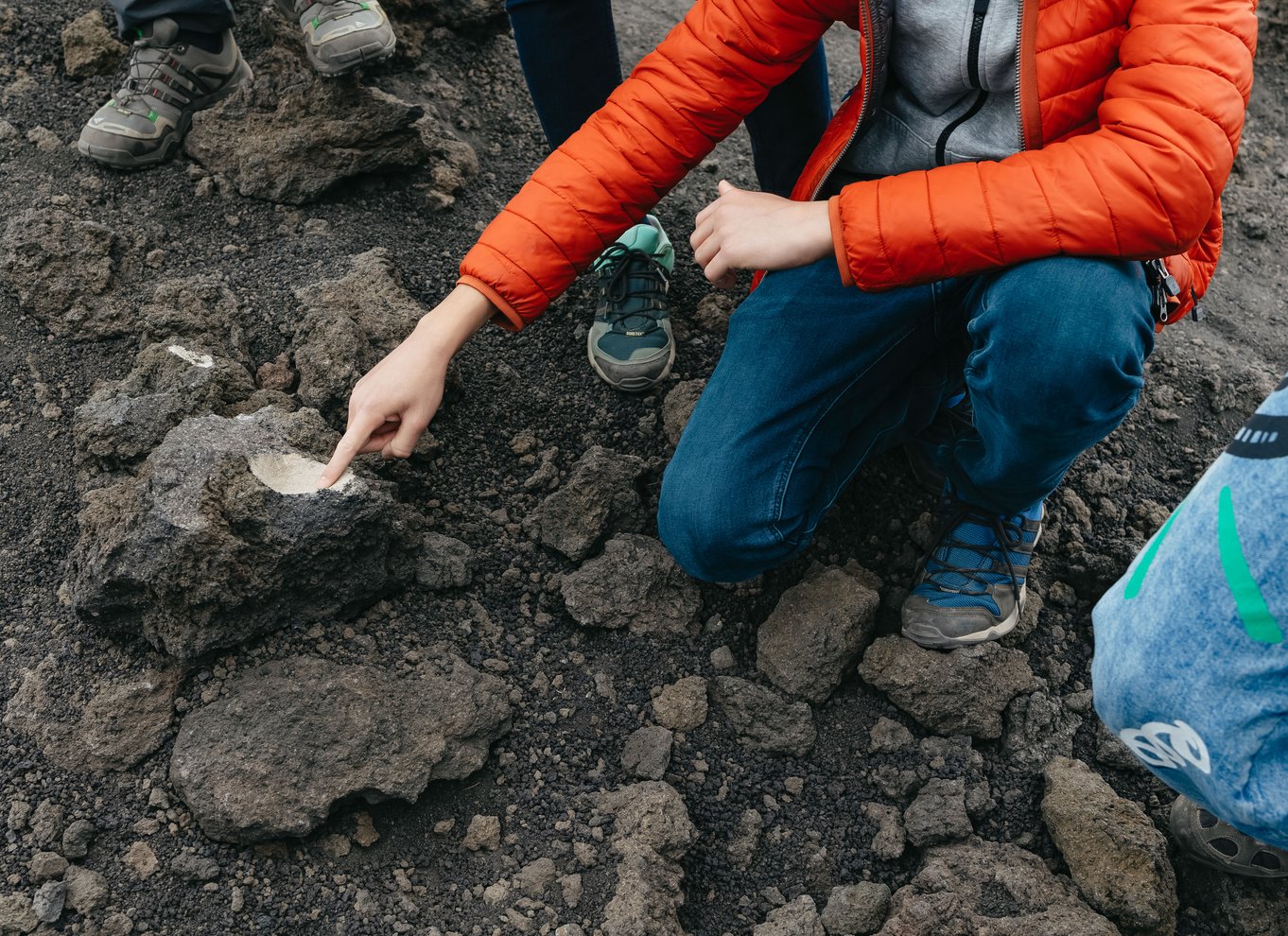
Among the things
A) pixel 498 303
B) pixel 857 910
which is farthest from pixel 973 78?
pixel 857 910

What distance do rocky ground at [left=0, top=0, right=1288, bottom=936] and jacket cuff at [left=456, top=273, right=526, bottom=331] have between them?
1.19 feet

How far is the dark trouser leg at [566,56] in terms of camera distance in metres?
1.94

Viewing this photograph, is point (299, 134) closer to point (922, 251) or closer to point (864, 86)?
point (864, 86)

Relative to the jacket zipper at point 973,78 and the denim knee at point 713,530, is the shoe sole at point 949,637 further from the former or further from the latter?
the jacket zipper at point 973,78

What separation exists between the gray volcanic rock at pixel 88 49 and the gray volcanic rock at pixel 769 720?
2.23 m

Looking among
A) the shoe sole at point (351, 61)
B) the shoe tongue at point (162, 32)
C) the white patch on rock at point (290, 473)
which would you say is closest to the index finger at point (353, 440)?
the white patch on rock at point (290, 473)

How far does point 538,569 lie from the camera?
1910 millimetres

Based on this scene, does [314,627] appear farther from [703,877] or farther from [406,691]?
[703,877]

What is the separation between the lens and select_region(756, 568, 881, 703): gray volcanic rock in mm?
1775

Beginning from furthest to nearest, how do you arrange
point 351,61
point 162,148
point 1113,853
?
point 162,148 < point 351,61 < point 1113,853

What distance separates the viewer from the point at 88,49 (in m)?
2.57

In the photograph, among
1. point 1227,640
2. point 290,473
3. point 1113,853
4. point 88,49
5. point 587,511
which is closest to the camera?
point 1227,640

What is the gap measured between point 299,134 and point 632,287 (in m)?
0.86

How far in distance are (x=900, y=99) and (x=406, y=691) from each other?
1266mm
